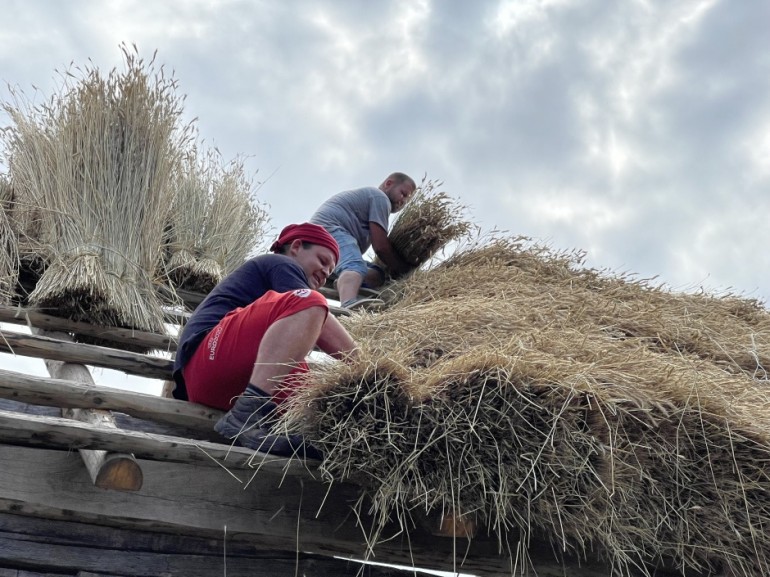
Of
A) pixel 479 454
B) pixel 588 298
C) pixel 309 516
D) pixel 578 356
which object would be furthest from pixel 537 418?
pixel 588 298

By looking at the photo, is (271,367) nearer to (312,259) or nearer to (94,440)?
(94,440)

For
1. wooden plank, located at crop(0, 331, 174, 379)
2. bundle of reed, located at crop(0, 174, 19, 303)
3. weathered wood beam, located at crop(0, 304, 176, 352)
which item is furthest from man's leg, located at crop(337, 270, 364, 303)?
wooden plank, located at crop(0, 331, 174, 379)

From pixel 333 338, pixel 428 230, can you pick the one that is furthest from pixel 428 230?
pixel 333 338

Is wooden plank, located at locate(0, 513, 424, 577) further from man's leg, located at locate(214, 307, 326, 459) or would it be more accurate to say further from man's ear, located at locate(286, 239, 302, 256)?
man's ear, located at locate(286, 239, 302, 256)

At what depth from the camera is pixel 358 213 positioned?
509 centimetres


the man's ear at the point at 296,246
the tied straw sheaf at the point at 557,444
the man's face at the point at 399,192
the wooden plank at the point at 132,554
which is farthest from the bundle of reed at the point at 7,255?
the man's face at the point at 399,192

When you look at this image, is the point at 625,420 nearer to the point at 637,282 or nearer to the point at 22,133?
the point at 637,282

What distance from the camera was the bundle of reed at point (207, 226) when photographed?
4316 millimetres

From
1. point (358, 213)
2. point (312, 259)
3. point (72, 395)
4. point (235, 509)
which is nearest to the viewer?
point (235, 509)

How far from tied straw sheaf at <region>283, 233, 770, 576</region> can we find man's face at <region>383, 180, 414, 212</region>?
8.23 ft

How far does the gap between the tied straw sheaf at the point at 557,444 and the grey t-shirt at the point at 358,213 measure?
7.38 ft

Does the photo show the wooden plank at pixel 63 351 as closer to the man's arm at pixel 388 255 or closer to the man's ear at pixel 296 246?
the man's ear at pixel 296 246

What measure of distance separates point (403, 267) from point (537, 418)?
8.85ft

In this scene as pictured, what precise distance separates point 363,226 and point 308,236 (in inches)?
74.0
